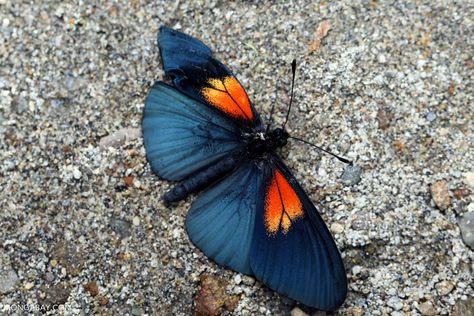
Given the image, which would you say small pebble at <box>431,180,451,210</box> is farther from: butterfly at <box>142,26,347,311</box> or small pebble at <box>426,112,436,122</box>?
butterfly at <box>142,26,347,311</box>

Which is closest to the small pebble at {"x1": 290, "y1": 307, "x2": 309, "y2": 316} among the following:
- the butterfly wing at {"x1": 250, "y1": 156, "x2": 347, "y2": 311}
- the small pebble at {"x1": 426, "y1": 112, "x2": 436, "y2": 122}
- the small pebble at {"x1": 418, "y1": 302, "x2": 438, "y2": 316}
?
the butterfly wing at {"x1": 250, "y1": 156, "x2": 347, "y2": 311}

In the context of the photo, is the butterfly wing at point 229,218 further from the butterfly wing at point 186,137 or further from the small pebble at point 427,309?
the small pebble at point 427,309

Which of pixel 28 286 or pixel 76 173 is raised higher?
pixel 76 173

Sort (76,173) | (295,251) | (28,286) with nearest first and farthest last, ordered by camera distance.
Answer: (295,251) → (28,286) → (76,173)

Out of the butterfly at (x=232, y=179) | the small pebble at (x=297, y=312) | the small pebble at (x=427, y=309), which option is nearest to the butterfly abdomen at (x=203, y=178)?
the butterfly at (x=232, y=179)

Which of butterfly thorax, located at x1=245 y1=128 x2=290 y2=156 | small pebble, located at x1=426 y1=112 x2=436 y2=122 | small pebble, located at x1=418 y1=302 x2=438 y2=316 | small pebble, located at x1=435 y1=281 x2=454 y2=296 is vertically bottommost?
small pebble, located at x1=418 y1=302 x2=438 y2=316

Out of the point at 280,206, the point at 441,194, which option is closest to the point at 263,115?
the point at 280,206

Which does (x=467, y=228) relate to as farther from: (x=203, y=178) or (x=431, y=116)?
(x=203, y=178)
